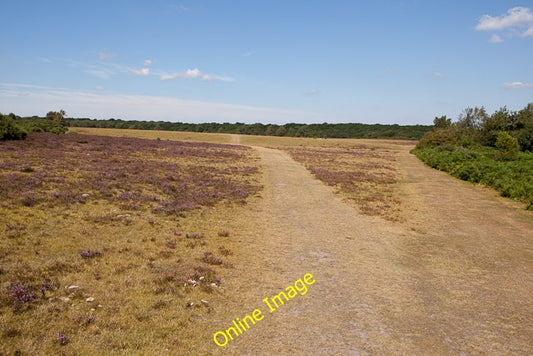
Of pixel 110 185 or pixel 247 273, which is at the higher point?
pixel 110 185

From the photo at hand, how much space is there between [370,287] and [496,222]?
10561mm

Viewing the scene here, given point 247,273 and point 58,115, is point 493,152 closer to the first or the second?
point 247,273

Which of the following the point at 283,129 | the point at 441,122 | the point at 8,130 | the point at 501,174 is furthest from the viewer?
the point at 283,129

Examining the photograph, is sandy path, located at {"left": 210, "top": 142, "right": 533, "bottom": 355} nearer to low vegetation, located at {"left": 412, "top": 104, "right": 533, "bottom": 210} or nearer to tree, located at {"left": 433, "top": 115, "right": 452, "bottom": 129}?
low vegetation, located at {"left": 412, "top": 104, "right": 533, "bottom": 210}

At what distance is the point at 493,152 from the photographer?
138 feet

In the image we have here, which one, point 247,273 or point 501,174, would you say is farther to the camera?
point 501,174

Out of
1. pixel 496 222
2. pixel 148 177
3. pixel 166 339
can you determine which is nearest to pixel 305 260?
pixel 166 339

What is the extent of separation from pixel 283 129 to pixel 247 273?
151 meters

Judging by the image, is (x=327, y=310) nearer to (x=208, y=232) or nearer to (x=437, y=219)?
(x=208, y=232)

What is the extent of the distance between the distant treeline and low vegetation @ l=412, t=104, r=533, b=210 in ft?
308

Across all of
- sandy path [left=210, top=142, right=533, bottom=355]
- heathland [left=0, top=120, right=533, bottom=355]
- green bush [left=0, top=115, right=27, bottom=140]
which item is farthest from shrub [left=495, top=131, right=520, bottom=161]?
green bush [left=0, top=115, right=27, bottom=140]

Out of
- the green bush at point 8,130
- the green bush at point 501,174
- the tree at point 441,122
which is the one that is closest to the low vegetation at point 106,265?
the green bush at point 501,174

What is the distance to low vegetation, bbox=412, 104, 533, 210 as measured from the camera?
75.4 ft

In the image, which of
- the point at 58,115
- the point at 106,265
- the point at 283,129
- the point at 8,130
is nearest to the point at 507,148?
the point at 106,265
